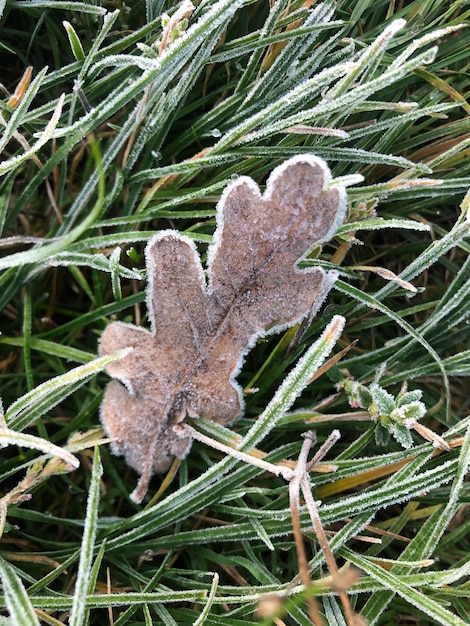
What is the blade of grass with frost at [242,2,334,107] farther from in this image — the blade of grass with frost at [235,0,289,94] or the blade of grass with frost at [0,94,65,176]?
the blade of grass with frost at [0,94,65,176]

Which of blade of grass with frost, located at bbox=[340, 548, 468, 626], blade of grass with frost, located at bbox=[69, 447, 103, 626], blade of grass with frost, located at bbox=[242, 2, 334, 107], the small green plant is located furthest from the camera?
blade of grass with frost, located at bbox=[242, 2, 334, 107]

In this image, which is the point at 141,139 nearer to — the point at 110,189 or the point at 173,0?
the point at 110,189

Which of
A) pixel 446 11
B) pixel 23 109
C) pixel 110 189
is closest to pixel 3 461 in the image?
pixel 110 189

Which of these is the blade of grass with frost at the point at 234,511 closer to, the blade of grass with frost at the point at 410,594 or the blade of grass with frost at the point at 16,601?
the blade of grass with frost at the point at 410,594

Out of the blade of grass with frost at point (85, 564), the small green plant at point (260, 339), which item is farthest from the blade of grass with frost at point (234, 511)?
the blade of grass with frost at point (85, 564)

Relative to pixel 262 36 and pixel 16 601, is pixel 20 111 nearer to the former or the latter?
pixel 262 36

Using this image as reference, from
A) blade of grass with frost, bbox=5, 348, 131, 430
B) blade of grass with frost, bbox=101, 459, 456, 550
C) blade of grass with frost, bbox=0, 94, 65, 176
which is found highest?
blade of grass with frost, bbox=0, 94, 65, 176

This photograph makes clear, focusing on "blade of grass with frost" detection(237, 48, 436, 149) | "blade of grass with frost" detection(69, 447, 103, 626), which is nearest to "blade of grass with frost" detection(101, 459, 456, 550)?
"blade of grass with frost" detection(69, 447, 103, 626)

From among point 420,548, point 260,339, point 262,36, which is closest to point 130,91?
point 262,36
